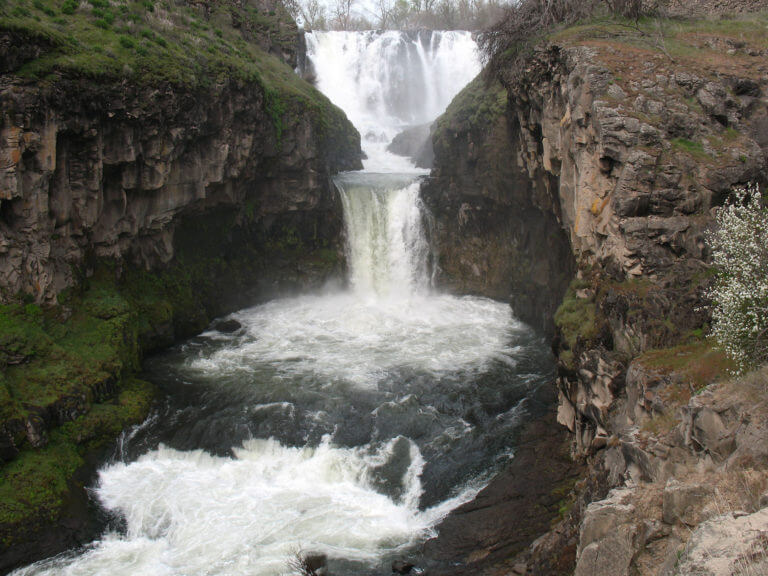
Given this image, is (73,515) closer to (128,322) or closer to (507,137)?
(128,322)

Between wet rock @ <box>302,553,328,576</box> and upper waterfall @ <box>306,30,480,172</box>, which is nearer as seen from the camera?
wet rock @ <box>302,553,328,576</box>

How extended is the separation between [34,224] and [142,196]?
4.59 metres

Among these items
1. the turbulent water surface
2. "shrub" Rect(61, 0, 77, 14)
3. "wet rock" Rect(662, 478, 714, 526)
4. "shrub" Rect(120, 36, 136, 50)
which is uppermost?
"shrub" Rect(61, 0, 77, 14)

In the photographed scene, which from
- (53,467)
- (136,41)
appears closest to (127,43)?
(136,41)

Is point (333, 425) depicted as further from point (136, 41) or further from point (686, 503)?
point (136, 41)

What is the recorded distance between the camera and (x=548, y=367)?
20.3 meters

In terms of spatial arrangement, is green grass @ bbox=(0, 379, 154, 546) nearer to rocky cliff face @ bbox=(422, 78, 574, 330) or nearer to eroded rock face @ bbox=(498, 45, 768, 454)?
eroded rock face @ bbox=(498, 45, 768, 454)

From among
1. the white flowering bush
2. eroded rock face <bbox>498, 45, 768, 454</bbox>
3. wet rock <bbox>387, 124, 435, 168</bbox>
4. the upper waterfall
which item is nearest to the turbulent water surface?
eroded rock face <bbox>498, 45, 768, 454</bbox>

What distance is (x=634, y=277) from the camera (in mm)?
13844

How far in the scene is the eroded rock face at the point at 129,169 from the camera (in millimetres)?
16109

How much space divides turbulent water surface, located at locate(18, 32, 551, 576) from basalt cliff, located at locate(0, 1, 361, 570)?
4.02ft

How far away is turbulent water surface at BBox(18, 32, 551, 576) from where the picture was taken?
40.7 ft

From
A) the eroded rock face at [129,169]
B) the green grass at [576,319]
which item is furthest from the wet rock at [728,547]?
the eroded rock face at [129,169]

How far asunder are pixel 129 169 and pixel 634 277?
16.0 meters
